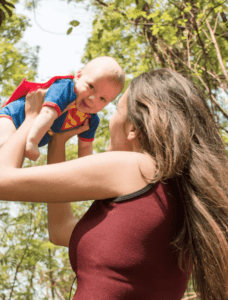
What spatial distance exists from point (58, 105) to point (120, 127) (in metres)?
0.47

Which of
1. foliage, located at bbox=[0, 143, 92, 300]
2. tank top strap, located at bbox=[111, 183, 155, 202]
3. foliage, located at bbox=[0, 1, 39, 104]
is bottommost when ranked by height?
foliage, located at bbox=[0, 143, 92, 300]

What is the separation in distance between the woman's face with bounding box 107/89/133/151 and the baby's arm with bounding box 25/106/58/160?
37cm

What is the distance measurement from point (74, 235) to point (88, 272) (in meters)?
0.16

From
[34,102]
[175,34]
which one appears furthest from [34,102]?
[175,34]

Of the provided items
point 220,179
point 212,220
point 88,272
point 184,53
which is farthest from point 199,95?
point 184,53

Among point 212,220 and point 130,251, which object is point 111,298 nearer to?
Answer: point 130,251

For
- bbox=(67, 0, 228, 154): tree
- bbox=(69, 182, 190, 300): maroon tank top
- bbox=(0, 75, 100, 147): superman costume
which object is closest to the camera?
bbox=(69, 182, 190, 300): maroon tank top

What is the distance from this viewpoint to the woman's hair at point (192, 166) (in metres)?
1.18

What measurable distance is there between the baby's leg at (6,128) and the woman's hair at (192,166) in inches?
29.2

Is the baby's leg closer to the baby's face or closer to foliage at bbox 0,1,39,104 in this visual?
the baby's face

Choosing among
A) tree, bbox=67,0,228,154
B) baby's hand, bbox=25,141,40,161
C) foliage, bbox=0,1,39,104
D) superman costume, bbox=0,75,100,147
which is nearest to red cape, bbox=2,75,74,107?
superman costume, bbox=0,75,100,147

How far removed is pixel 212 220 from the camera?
1.17 meters

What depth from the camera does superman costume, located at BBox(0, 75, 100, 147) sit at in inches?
71.6

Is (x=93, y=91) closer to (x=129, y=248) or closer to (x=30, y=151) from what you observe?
(x=30, y=151)
